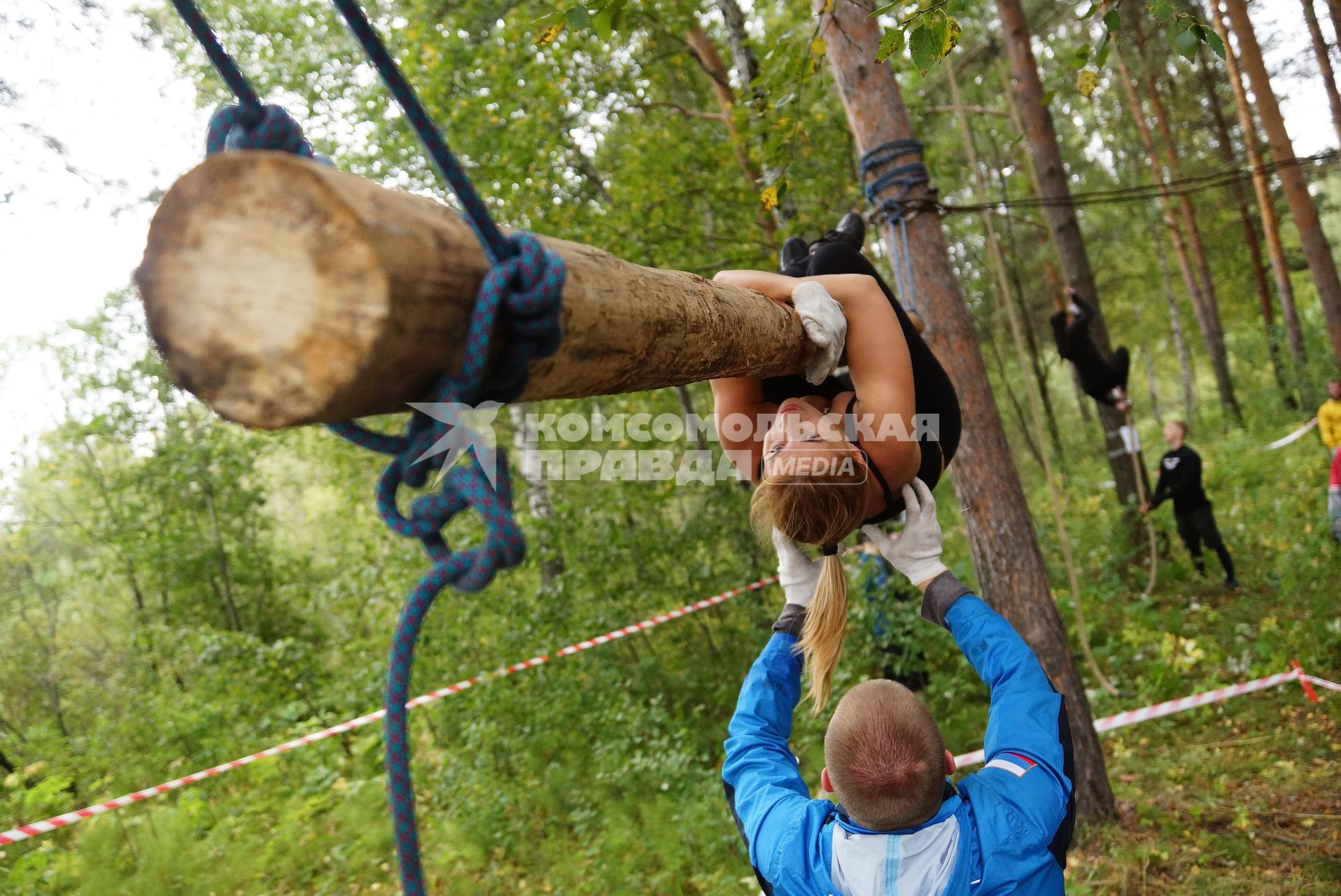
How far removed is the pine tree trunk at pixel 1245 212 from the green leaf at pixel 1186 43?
13.8 metres

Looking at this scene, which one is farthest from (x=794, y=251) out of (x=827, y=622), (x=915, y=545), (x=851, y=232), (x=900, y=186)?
(x=827, y=622)

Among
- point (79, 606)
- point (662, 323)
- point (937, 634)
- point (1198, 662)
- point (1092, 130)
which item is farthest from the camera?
point (1092, 130)

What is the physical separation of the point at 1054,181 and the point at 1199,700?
4.67 m

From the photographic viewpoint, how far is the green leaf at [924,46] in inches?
80.1

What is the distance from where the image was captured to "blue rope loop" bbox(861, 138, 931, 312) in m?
3.35

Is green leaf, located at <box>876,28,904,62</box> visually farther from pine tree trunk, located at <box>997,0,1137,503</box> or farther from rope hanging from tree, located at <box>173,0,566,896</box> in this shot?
pine tree trunk, located at <box>997,0,1137,503</box>

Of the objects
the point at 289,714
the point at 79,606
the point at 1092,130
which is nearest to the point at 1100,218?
the point at 1092,130

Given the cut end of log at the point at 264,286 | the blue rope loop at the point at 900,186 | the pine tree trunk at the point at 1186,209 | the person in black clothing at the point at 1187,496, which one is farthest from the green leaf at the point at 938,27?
the pine tree trunk at the point at 1186,209

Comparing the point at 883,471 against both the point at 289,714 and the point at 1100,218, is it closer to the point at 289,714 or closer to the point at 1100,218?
the point at 289,714

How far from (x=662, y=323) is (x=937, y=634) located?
4.29 meters

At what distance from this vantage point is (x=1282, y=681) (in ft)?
16.5

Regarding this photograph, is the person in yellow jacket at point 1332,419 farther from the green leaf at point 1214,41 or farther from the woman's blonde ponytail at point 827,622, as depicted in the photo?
the woman's blonde ponytail at point 827,622

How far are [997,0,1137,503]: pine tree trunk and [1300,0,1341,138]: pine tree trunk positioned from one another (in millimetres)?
6205

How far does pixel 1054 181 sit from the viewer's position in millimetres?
7152
